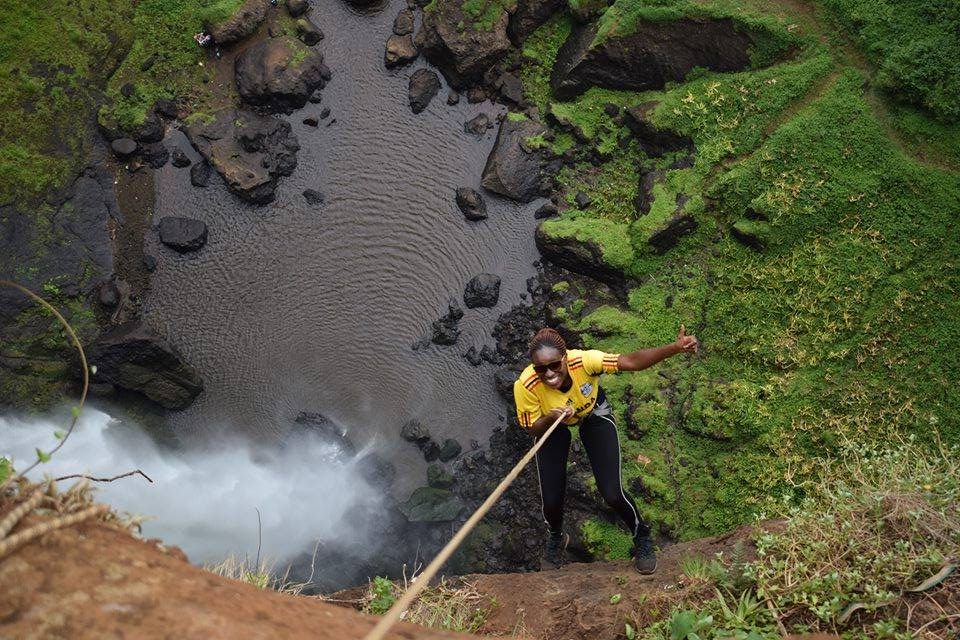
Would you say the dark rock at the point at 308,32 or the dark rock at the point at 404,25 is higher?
the dark rock at the point at 404,25

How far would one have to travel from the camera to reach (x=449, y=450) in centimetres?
855

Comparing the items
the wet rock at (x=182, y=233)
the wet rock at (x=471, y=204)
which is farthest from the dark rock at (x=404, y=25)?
the wet rock at (x=182, y=233)

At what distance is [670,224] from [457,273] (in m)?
2.61

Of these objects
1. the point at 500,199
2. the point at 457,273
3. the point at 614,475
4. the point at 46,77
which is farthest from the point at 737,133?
the point at 46,77

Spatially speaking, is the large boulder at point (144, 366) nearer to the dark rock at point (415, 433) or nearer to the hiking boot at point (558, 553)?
the dark rock at point (415, 433)

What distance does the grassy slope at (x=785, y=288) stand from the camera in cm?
750

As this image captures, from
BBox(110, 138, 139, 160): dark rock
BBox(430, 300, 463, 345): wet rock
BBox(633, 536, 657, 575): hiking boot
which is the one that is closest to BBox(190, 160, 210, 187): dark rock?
BBox(110, 138, 139, 160): dark rock

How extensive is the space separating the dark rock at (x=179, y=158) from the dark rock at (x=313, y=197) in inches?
60.3

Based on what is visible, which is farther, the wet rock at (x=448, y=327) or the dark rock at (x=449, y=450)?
the wet rock at (x=448, y=327)

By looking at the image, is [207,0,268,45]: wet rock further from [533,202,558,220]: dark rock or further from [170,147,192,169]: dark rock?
[533,202,558,220]: dark rock

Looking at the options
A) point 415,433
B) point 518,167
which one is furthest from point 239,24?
point 415,433

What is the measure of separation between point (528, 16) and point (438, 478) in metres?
5.81

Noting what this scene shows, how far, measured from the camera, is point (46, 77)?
8992mm

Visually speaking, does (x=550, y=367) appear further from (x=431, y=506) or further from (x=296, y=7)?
(x=296, y=7)
